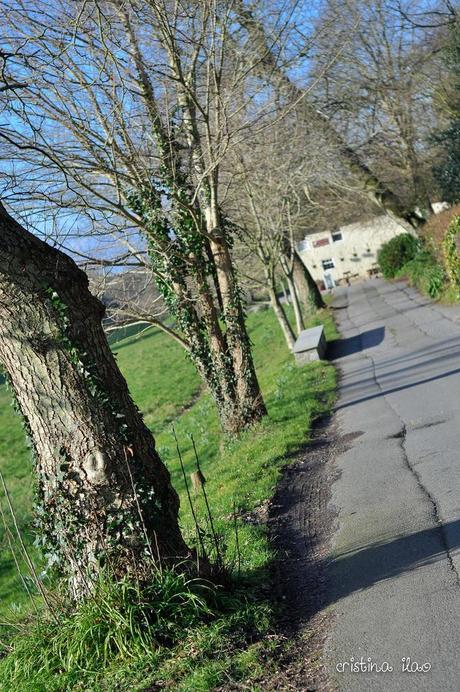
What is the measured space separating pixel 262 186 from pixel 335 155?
7245 millimetres

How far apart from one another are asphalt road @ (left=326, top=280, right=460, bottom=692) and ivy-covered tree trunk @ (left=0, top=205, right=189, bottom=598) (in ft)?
4.76

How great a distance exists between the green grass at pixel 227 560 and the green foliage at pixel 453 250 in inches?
169

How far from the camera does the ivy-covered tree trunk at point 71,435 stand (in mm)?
5598

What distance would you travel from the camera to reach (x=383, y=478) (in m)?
8.30

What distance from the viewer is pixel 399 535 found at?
6430 mm

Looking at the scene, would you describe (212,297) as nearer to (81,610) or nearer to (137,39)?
(137,39)

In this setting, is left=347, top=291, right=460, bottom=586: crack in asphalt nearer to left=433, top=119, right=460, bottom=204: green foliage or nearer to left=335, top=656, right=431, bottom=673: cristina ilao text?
left=335, top=656, right=431, bottom=673: cristina ilao text

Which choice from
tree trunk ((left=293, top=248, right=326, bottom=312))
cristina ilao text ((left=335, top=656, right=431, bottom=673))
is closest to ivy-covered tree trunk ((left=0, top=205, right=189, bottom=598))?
cristina ilao text ((left=335, top=656, right=431, bottom=673))

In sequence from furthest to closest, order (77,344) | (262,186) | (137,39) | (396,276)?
(396,276)
(262,186)
(137,39)
(77,344)

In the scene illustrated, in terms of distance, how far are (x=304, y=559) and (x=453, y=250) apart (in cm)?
1403

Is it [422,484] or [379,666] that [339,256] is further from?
[379,666]

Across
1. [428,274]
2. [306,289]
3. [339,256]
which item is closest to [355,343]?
[428,274]

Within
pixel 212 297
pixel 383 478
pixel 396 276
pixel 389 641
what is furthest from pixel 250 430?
pixel 396 276

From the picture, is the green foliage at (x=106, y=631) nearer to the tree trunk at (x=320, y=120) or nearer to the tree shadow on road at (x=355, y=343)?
the tree trunk at (x=320, y=120)
